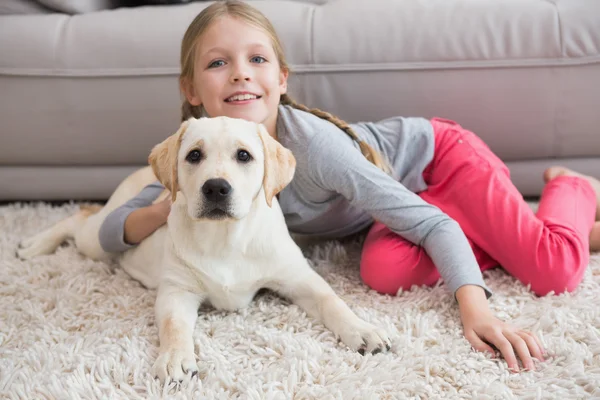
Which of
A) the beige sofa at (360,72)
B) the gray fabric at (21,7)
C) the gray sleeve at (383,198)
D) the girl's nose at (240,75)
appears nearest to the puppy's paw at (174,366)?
the gray sleeve at (383,198)

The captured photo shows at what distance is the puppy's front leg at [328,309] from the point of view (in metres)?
1.40

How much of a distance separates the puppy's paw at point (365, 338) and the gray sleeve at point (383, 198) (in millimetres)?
→ 319

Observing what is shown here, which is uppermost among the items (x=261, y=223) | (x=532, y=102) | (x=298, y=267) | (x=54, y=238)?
(x=532, y=102)

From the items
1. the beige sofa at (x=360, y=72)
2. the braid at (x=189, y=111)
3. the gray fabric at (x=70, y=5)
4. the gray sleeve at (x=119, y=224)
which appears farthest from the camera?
the gray fabric at (x=70, y=5)

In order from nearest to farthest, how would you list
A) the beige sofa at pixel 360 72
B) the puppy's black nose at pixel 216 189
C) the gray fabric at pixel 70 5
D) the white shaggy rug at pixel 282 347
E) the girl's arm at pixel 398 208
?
1. the white shaggy rug at pixel 282 347
2. the puppy's black nose at pixel 216 189
3. the girl's arm at pixel 398 208
4. the beige sofa at pixel 360 72
5. the gray fabric at pixel 70 5

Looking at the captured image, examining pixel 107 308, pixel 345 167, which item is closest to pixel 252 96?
pixel 345 167

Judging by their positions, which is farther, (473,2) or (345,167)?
Result: (473,2)

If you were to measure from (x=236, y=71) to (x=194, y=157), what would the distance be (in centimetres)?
40

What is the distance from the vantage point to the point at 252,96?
1.76 meters

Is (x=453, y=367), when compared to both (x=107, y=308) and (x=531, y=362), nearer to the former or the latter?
(x=531, y=362)

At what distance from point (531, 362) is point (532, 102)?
118 centimetres

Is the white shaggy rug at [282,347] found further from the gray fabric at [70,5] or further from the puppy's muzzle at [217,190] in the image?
the gray fabric at [70,5]

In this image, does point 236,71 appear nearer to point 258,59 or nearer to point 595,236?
point 258,59

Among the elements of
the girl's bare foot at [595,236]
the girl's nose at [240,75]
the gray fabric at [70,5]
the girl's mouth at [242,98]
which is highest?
the girl's nose at [240,75]
